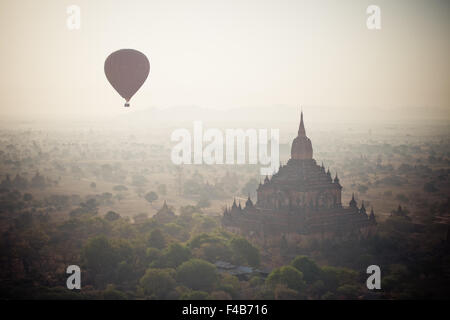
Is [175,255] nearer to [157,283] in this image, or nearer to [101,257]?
[157,283]

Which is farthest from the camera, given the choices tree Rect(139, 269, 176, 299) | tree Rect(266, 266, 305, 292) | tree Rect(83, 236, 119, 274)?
tree Rect(83, 236, 119, 274)

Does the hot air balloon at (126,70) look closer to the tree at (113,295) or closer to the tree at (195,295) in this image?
the tree at (113,295)

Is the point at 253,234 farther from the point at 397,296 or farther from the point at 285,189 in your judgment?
the point at 397,296

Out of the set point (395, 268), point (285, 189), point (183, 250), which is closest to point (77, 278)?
point (183, 250)

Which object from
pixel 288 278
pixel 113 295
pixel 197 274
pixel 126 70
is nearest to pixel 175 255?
pixel 197 274

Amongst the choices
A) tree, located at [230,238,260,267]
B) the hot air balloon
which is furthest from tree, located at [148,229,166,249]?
the hot air balloon

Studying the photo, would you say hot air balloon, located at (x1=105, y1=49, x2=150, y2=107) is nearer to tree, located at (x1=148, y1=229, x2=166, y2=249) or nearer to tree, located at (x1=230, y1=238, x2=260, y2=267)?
tree, located at (x1=148, y1=229, x2=166, y2=249)
